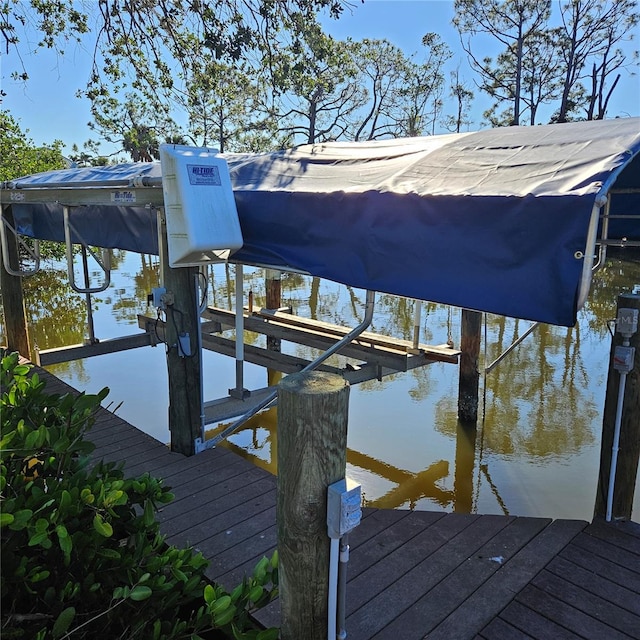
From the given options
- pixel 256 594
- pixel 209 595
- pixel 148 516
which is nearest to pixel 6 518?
pixel 148 516

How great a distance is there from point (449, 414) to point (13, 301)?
5475 millimetres

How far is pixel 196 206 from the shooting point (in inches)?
128

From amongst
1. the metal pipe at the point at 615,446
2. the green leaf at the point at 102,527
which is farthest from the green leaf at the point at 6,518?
the metal pipe at the point at 615,446

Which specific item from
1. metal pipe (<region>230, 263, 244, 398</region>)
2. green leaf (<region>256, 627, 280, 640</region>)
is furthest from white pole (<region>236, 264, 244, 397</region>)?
green leaf (<region>256, 627, 280, 640</region>)

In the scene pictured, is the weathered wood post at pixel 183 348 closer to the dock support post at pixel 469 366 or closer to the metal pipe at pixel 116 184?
the metal pipe at pixel 116 184

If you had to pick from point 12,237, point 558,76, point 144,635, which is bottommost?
point 144,635

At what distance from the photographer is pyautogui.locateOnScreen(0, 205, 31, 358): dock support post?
607 centimetres

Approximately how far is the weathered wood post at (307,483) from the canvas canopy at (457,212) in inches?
42.0

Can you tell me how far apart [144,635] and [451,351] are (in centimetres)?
452

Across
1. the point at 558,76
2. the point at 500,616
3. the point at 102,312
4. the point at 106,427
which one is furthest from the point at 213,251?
the point at 558,76

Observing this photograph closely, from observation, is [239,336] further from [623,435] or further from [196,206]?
[623,435]

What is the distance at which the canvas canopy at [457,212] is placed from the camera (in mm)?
2143

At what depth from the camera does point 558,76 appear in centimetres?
2894

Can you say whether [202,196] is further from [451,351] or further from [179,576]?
[451,351]
